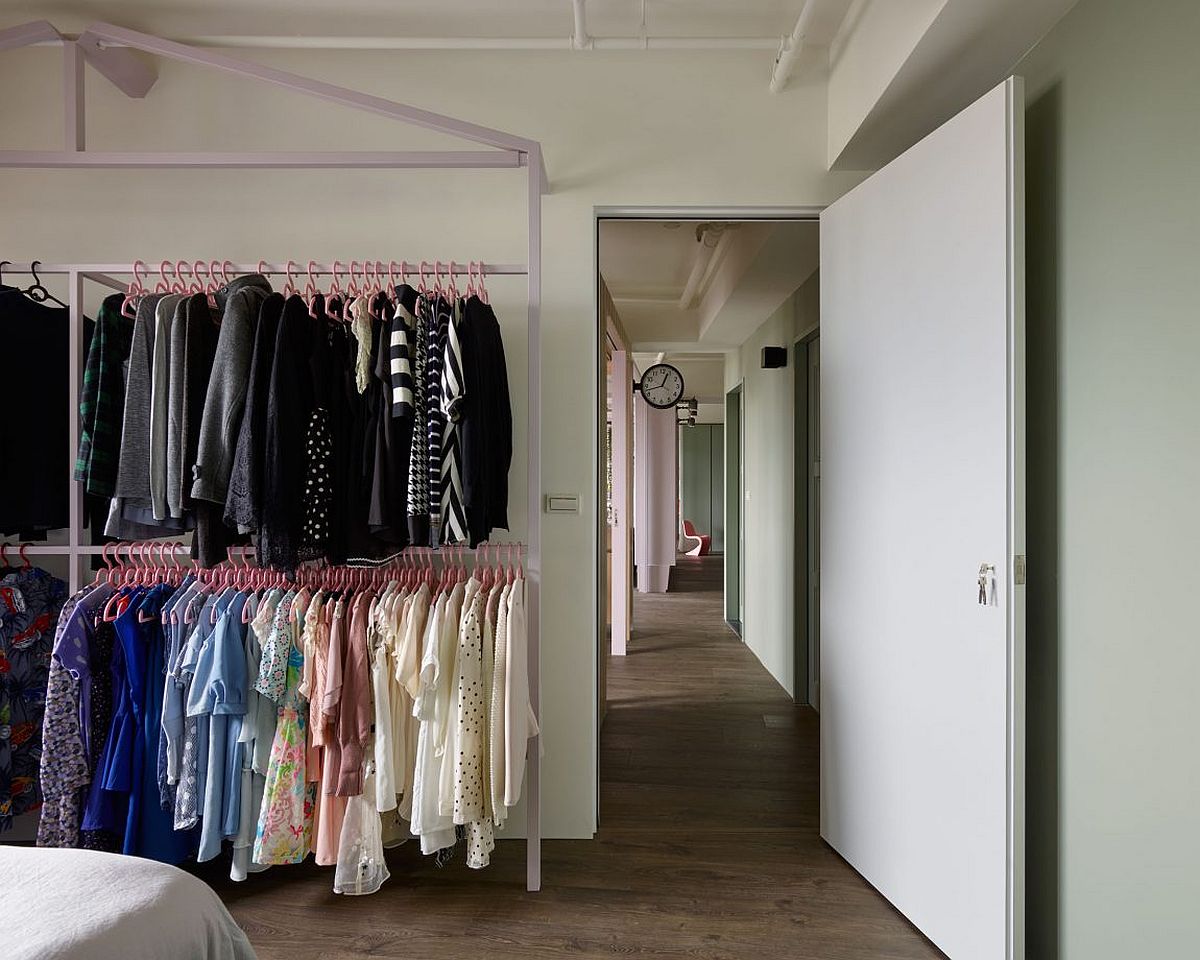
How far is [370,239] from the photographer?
2699 millimetres

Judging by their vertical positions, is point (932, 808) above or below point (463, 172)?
below

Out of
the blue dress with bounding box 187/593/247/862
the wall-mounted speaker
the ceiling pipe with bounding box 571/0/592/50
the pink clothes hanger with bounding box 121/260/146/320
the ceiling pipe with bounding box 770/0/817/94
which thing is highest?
the ceiling pipe with bounding box 571/0/592/50

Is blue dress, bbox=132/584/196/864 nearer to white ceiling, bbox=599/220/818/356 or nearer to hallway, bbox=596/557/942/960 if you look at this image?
hallway, bbox=596/557/942/960

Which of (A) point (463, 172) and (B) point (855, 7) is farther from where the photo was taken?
(A) point (463, 172)

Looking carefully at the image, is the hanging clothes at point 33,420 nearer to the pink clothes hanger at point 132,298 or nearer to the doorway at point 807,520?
the pink clothes hanger at point 132,298

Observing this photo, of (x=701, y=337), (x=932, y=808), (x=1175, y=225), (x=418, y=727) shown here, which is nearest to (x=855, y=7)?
(x=1175, y=225)

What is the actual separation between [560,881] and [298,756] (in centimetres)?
94

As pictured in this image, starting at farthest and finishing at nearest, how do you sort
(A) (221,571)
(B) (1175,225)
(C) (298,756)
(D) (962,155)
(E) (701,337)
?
1. (E) (701,337)
2. (A) (221,571)
3. (C) (298,756)
4. (D) (962,155)
5. (B) (1175,225)

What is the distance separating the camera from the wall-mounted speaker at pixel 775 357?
4.68 metres

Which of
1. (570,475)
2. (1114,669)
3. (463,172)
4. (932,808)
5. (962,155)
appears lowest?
(932,808)

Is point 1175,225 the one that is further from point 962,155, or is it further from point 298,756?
point 298,756

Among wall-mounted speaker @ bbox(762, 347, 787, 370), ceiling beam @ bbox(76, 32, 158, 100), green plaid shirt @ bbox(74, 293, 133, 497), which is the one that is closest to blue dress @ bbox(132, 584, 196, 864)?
green plaid shirt @ bbox(74, 293, 133, 497)

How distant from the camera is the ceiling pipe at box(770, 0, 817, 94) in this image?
2.23m

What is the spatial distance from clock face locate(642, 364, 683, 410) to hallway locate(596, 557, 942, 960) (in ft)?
9.58
